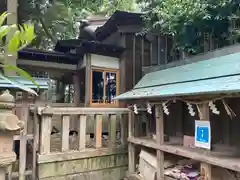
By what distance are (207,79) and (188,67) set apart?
1105mm

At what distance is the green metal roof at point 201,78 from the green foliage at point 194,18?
6.81 ft

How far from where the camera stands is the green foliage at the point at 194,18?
6.32 meters

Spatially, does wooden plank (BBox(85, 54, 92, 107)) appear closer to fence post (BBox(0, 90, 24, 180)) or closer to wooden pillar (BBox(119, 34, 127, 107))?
wooden pillar (BBox(119, 34, 127, 107))

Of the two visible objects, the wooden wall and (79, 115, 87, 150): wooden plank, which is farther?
(79, 115, 87, 150): wooden plank

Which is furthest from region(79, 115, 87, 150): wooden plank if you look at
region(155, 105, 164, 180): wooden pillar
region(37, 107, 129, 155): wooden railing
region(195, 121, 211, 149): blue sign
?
region(195, 121, 211, 149): blue sign

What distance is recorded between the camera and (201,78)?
4051mm

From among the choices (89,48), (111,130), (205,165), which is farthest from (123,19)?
(205,165)

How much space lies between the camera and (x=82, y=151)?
17.7ft

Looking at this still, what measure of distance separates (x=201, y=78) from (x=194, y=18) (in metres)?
3.21

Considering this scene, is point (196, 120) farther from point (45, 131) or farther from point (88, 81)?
point (88, 81)

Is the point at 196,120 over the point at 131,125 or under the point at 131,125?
over

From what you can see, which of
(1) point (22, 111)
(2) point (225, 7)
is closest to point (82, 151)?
(1) point (22, 111)

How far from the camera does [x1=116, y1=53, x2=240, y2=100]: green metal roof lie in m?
3.23

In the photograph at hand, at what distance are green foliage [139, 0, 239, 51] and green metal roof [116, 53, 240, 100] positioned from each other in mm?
2077
